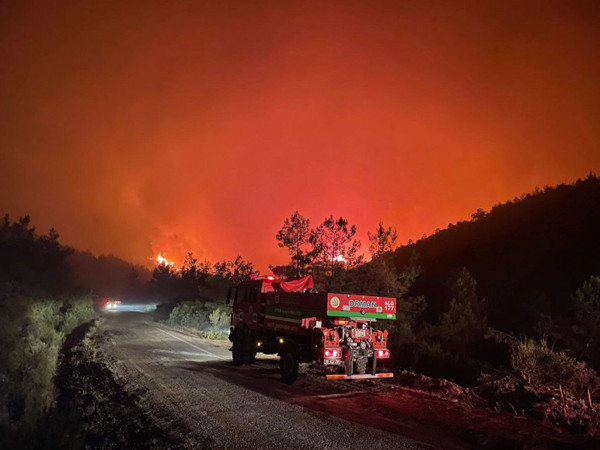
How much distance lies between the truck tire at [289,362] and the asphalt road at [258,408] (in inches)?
10.1

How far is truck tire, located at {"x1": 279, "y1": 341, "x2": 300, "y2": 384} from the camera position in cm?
Result: 1185

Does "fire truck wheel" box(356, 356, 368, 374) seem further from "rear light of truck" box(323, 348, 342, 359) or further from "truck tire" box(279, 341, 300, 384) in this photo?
"truck tire" box(279, 341, 300, 384)

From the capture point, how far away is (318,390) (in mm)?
10969

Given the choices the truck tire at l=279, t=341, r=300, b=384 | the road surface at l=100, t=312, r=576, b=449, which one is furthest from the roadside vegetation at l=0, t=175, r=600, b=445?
the truck tire at l=279, t=341, r=300, b=384

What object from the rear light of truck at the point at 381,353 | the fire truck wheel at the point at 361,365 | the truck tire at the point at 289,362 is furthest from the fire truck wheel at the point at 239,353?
the rear light of truck at the point at 381,353

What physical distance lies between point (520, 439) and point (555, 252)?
111 feet

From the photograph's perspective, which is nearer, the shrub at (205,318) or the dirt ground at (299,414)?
the dirt ground at (299,414)

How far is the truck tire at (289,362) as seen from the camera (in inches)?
467

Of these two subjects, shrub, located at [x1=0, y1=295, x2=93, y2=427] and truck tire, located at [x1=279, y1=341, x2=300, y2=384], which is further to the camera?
truck tire, located at [x1=279, y1=341, x2=300, y2=384]

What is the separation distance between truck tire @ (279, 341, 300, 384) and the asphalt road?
0.84ft

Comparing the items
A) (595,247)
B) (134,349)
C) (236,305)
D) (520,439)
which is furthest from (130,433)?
(595,247)

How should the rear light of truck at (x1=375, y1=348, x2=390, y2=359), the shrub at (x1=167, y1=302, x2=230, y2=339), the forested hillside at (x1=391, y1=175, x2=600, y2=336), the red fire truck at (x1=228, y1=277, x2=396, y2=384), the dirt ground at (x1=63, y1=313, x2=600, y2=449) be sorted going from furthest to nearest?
the forested hillside at (x1=391, y1=175, x2=600, y2=336), the shrub at (x1=167, y1=302, x2=230, y2=339), the rear light of truck at (x1=375, y1=348, x2=390, y2=359), the red fire truck at (x1=228, y1=277, x2=396, y2=384), the dirt ground at (x1=63, y1=313, x2=600, y2=449)

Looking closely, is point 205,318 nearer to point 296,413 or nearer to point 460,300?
point 460,300

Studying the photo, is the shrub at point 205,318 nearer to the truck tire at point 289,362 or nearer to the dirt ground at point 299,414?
the truck tire at point 289,362
